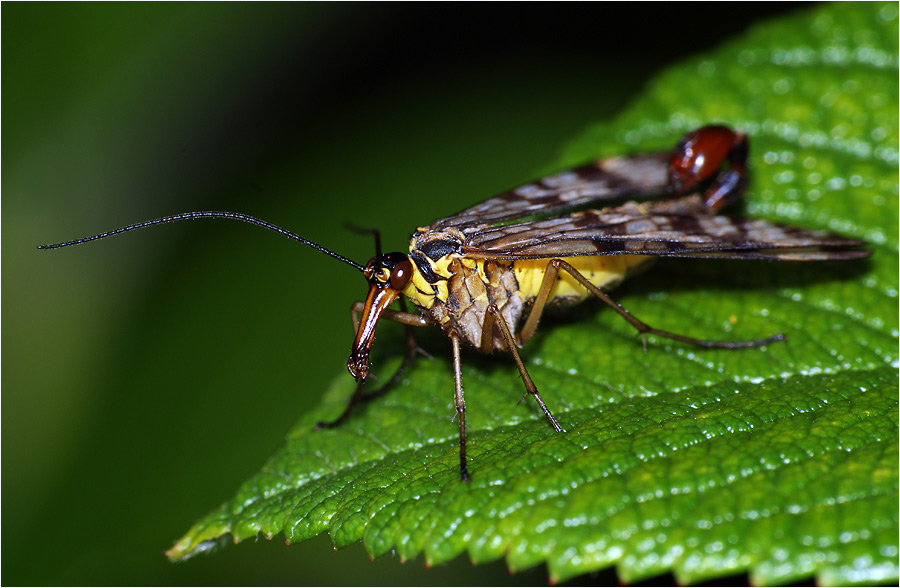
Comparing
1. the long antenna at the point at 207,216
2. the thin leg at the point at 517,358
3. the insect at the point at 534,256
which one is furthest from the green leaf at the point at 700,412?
the long antenna at the point at 207,216

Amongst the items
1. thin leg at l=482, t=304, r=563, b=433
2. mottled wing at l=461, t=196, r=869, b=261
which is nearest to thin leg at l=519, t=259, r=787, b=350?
mottled wing at l=461, t=196, r=869, b=261

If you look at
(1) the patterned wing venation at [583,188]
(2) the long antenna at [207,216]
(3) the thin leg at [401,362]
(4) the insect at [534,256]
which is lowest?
(3) the thin leg at [401,362]

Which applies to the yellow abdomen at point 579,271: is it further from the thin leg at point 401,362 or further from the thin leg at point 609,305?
the thin leg at point 401,362

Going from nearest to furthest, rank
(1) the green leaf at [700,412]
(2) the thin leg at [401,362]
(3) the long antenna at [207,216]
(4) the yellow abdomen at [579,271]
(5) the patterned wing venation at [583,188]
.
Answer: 1. (1) the green leaf at [700,412]
2. (3) the long antenna at [207,216]
3. (2) the thin leg at [401,362]
4. (4) the yellow abdomen at [579,271]
5. (5) the patterned wing venation at [583,188]

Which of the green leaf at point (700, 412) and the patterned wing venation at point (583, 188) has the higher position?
the patterned wing venation at point (583, 188)

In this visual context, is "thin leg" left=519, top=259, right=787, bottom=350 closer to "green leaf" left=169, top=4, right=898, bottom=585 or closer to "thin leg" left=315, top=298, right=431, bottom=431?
"green leaf" left=169, top=4, right=898, bottom=585

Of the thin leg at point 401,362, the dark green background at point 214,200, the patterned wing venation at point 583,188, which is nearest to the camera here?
the thin leg at point 401,362

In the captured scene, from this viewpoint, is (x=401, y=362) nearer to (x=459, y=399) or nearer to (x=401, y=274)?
(x=401, y=274)
